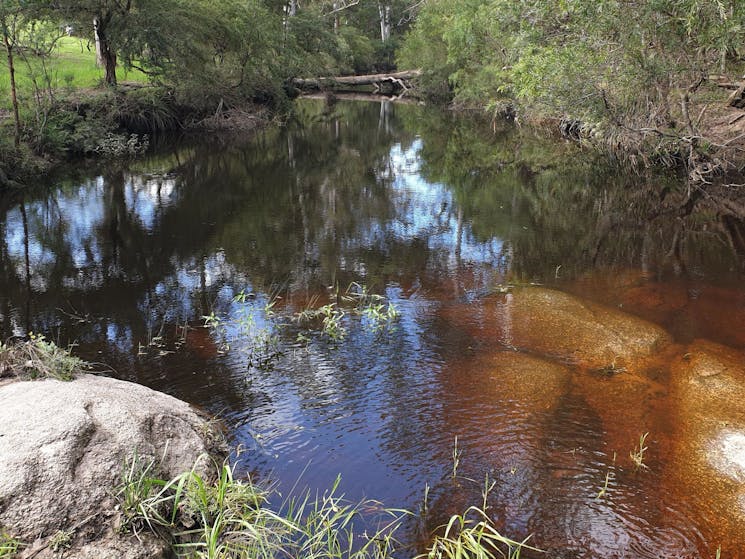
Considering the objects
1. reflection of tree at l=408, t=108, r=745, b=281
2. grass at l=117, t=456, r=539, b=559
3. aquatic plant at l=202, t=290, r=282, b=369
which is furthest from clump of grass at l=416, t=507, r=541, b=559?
reflection of tree at l=408, t=108, r=745, b=281

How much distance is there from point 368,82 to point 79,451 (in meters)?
52.3

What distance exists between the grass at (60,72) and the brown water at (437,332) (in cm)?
418

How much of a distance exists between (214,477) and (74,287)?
6491 millimetres

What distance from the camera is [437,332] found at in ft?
27.2

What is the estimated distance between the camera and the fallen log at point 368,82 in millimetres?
46812

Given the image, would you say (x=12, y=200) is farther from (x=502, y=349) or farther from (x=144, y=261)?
(x=502, y=349)

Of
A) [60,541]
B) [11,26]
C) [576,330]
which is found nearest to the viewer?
[60,541]

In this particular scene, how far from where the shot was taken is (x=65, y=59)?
96.4ft

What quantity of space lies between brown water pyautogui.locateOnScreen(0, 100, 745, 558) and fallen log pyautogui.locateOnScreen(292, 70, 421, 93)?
30.7 metres

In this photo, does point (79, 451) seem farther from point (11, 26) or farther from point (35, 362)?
point (11, 26)

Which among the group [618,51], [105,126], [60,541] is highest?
[618,51]

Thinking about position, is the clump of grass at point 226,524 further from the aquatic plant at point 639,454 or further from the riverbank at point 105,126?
the riverbank at point 105,126

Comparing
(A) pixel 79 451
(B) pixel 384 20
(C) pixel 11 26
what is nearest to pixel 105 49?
(C) pixel 11 26

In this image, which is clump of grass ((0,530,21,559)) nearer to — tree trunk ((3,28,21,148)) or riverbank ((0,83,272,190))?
riverbank ((0,83,272,190))
